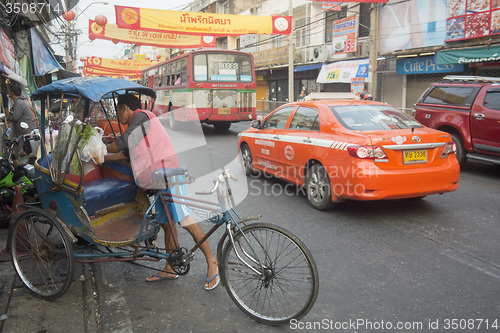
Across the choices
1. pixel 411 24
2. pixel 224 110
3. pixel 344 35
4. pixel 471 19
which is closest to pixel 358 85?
pixel 344 35

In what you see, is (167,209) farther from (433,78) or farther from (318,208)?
(433,78)

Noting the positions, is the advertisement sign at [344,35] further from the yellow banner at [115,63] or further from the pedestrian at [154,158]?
the yellow banner at [115,63]

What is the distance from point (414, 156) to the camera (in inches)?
205

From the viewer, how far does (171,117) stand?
1748 centimetres

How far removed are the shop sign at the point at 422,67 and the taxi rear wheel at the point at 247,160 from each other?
11.9 m

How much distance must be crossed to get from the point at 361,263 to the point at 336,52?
1931 centimetres

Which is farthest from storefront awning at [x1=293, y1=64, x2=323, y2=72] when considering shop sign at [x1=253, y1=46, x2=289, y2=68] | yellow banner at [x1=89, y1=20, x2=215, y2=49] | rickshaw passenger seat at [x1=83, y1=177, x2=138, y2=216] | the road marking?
rickshaw passenger seat at [x1=83, y1=177, x2=138, y2=216]

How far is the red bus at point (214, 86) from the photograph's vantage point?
15266mm

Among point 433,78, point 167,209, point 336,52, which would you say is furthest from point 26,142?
point 336,52

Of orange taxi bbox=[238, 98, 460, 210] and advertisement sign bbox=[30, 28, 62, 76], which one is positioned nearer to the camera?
orange taxi bbox=[238, 98, 460, 210]

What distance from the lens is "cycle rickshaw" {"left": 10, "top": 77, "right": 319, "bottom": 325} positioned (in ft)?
9.62

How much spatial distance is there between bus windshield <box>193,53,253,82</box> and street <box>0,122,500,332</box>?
10.4m

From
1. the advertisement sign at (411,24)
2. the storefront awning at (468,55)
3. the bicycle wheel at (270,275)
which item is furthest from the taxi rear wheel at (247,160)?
the advertisement sign at (411,24)

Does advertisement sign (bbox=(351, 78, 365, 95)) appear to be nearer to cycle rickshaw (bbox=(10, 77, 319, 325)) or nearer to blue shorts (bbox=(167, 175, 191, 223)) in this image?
cycle rickshaw (bbox=(10, 77, 319, 325))
